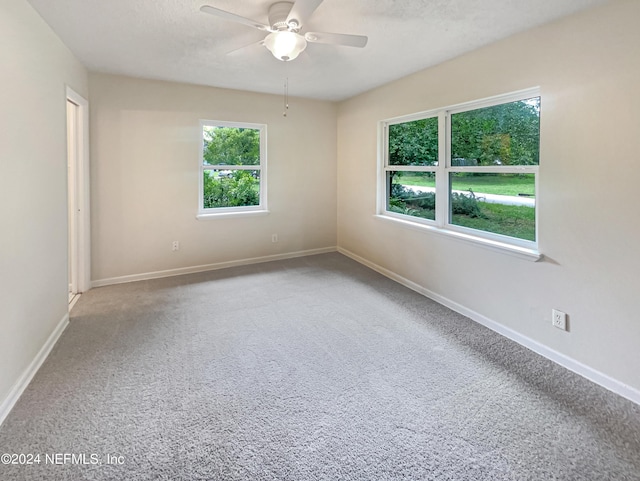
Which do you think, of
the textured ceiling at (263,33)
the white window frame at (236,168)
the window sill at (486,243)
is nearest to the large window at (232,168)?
the white window frame at (236,168)

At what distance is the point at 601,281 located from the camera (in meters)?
2.17

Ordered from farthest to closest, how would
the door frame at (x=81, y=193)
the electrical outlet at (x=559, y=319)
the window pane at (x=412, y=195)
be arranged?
1. the window pane at (x=412, y=195)
2. the door frame at (x=81, y=193)
3. the electrical outlet at (x=559, y=319)

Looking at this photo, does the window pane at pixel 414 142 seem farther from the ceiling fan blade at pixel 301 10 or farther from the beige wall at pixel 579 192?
the ceiling fan blade at pixel 301 10

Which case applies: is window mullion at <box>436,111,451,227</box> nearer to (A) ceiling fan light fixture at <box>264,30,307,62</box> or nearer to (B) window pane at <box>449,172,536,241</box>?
(B) window pane at <box>449,172,536,241</box>

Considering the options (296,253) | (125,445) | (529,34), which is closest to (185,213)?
(296,253)

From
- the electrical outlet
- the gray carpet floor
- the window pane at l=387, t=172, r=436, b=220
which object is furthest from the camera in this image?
the window pane at l=387, t=172, r=436, b=220

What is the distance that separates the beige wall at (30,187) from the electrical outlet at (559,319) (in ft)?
11.2

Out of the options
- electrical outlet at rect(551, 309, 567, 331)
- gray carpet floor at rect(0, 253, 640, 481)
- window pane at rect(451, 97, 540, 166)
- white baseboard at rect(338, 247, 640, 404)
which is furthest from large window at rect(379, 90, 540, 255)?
gray carpet floor at rect(0, 253, 640, 481)

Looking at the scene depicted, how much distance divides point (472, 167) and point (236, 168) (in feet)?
9.87

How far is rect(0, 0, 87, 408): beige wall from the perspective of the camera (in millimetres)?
1912

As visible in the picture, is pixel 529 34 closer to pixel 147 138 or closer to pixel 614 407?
pixel 614 407

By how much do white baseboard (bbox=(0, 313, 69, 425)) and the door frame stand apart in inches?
40.4

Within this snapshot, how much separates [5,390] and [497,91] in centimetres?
384

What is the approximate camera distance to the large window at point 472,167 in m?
2.71
